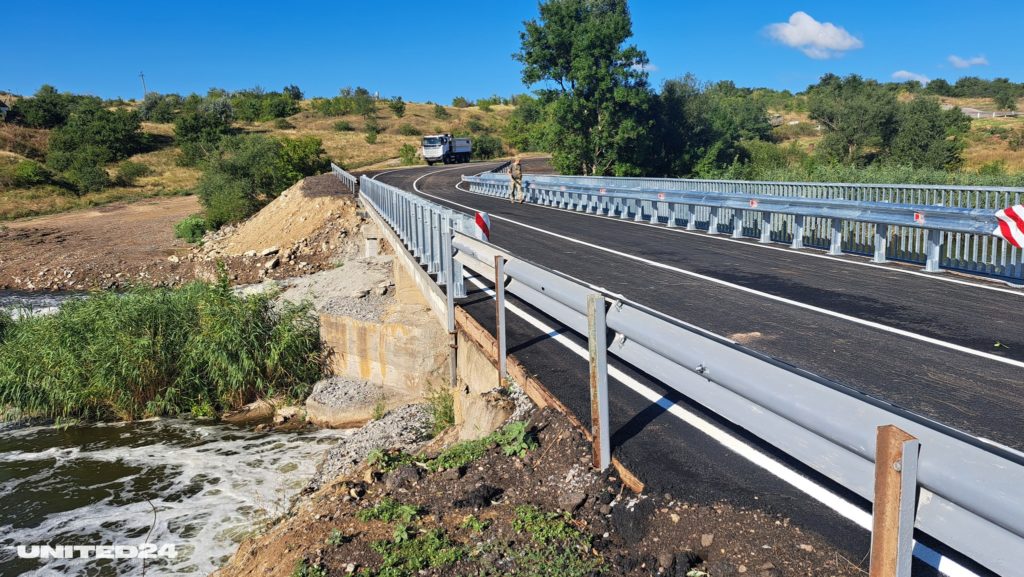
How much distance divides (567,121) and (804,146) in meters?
29.9

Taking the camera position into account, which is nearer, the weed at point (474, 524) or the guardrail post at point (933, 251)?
the weed at point (474, 524)

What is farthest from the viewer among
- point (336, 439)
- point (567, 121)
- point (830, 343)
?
point (567, 121)

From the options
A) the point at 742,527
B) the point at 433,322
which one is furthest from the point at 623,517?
the point at 433,322

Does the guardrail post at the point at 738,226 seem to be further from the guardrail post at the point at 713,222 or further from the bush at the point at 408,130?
the bush at the point at 408,130

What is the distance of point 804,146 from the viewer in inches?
2643

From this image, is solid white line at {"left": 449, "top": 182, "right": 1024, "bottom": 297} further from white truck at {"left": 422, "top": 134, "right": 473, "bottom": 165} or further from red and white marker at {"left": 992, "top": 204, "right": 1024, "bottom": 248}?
white truck at {"left": 422, "top": 134, "right": 473, "bottom": 165}

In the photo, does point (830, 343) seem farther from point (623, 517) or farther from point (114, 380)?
point (114, 380)

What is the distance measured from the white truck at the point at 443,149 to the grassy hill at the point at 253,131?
8024 mm

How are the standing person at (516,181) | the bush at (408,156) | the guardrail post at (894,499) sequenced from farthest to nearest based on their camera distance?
the bush at (408,156) < the standing person at (516,181) < the guardrail post at (894,499)

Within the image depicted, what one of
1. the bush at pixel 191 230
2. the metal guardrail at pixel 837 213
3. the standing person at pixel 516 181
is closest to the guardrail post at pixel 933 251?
the metal guardrail at pixel 837 213

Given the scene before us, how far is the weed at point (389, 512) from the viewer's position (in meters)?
4.89

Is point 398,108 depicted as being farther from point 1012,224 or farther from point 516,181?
point 1012,224

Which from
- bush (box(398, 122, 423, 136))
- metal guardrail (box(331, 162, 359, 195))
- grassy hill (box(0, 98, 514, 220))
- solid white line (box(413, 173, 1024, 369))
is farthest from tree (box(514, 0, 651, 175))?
bush (box(398, 122, 423, 136))

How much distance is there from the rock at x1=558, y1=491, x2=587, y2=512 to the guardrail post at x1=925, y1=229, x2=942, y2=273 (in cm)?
913
